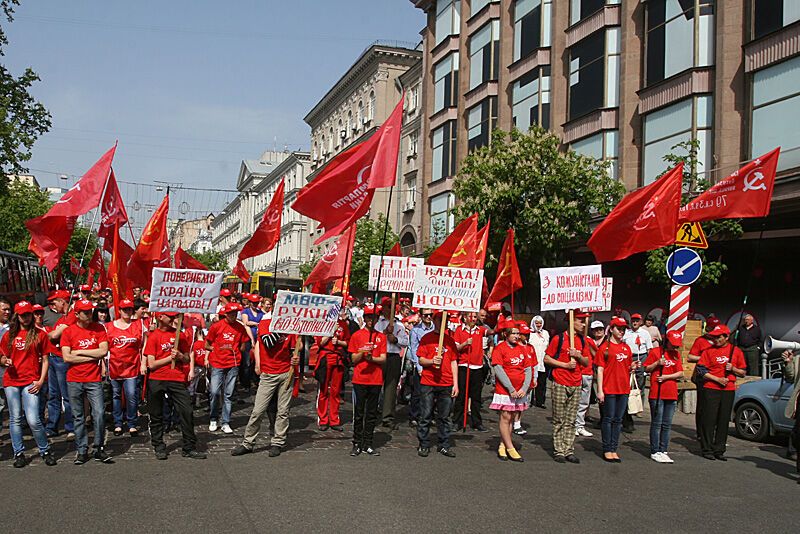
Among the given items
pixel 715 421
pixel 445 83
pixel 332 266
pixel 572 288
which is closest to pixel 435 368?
pixel 572 288

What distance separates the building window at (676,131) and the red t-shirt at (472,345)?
10.4m

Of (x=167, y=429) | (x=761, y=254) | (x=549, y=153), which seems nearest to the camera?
(x=167, y=429)

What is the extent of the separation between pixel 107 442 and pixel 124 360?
1.08 meters

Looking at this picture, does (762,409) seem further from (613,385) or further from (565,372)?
(565,372)

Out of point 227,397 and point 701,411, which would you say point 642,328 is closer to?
point 701,411

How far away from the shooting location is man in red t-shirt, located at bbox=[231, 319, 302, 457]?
9.98 meters

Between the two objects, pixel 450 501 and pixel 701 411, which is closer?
pixel 450 501

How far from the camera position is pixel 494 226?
24.7 m

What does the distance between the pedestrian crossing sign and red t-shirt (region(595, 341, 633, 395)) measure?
4373mm

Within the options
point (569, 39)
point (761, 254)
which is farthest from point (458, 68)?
point (761, 254)

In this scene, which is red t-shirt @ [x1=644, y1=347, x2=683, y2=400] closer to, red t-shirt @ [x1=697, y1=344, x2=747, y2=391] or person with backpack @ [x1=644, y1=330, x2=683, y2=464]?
person with backpack @ [x1=644, y1=330, x2=683, y2=464]

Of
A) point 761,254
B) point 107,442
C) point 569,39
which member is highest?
point 569,39

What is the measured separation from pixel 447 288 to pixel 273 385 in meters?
2.65

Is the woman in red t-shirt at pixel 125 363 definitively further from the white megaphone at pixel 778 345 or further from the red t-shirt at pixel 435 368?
the white megaphone at pixel 778 345
